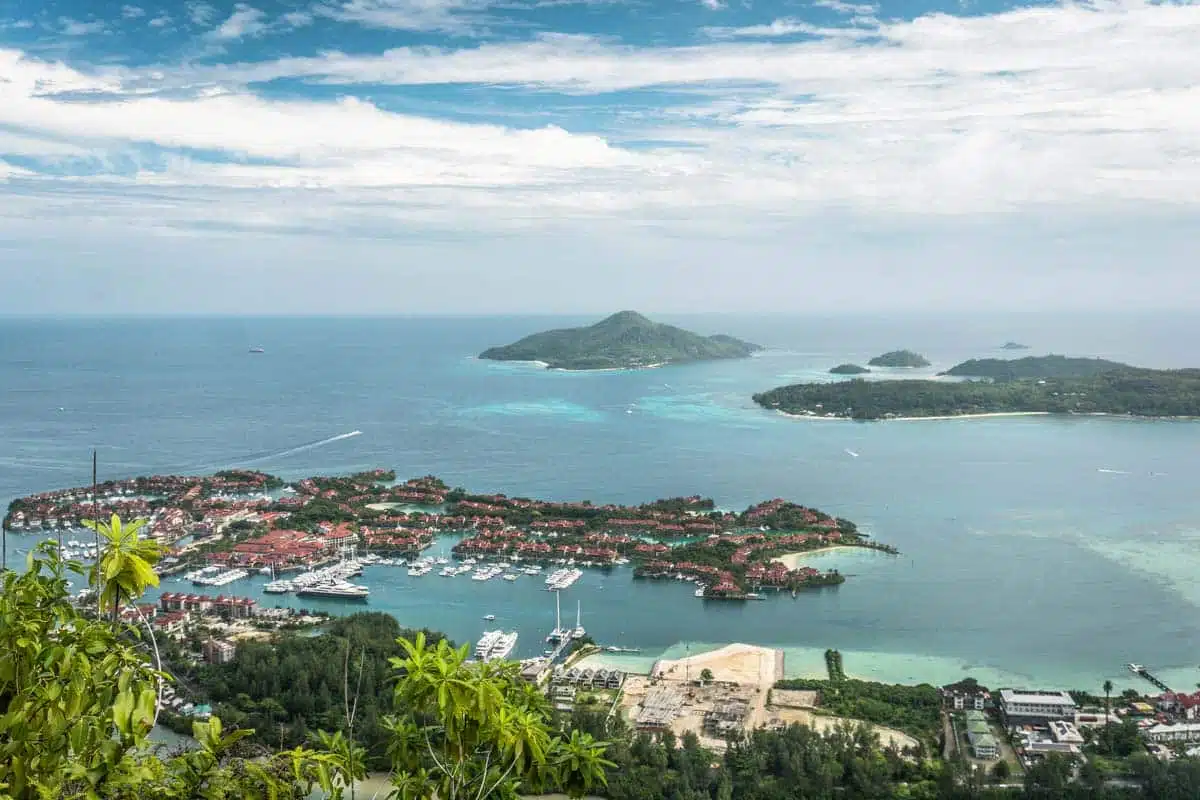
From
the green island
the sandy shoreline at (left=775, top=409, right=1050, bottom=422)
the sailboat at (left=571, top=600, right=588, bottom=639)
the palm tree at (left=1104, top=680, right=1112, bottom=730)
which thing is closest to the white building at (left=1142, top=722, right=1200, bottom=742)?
the green island

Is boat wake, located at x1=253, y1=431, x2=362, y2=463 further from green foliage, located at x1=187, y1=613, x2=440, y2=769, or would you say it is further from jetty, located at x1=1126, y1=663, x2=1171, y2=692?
jetty, located at x1=1126, y1=663, x2=1171, y2=692

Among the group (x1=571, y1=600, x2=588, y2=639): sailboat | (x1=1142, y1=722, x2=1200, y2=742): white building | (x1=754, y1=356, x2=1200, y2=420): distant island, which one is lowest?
(x1=571, y1=600, x2=588, y2=639): sailboat

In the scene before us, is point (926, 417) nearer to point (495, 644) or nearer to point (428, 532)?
point (428, 532)

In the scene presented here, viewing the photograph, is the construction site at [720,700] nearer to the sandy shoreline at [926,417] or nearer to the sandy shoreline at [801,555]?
the sandy shoreline at [801,555]

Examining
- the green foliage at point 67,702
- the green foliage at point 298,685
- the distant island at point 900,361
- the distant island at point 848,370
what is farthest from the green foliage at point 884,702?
the distant island at point 900,361

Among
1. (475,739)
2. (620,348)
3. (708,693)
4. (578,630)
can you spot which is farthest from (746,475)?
(620,348)

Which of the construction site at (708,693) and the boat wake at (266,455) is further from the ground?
the boat wake at (266,455)
